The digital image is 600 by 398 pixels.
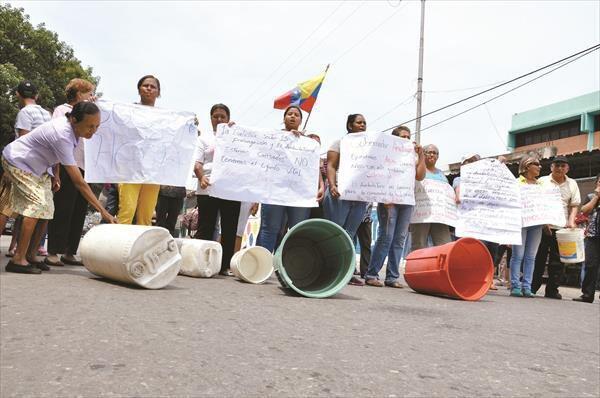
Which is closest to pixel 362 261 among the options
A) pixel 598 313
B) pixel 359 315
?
pixel 598 313

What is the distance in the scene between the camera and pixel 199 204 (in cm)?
602

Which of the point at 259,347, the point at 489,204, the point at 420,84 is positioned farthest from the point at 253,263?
the point at 420,84

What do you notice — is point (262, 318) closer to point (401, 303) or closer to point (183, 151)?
point (401, 303)

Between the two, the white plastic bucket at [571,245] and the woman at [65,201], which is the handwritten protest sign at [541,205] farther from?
the woman at [65,201]

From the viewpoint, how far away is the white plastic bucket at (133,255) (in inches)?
159

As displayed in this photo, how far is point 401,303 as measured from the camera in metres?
4.66

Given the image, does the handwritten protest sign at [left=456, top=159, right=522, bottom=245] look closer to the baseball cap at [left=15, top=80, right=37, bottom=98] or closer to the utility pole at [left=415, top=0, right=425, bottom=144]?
the baseball cap at [left=15, top=80, right=37, bottom=98]

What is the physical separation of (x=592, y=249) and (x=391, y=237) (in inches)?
109

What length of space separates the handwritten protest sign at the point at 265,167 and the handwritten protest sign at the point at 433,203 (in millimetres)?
1401

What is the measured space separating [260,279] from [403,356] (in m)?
2.85

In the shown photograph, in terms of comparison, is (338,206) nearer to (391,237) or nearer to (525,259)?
(391,237)

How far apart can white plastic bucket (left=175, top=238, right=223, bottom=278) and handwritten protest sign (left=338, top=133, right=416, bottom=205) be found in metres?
1.56

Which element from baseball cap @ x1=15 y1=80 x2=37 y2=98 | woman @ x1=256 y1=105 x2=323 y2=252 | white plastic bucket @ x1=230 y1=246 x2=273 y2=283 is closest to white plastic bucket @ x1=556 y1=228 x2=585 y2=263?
woman @ x1=256 y1=105 x2=323 y2=252

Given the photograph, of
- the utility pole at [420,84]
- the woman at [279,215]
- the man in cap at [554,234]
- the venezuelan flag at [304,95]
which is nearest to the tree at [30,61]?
the venezuelan flag at [304,95]
